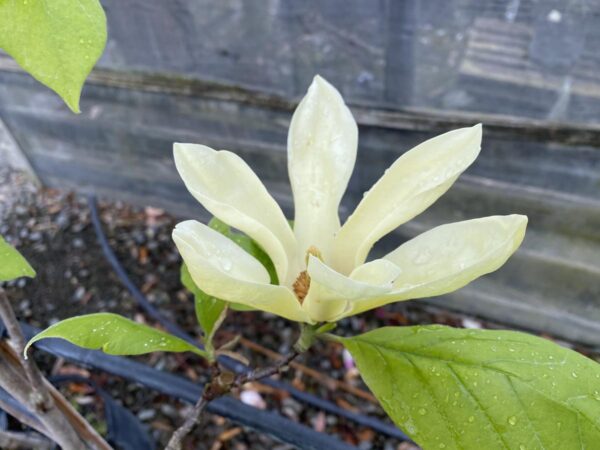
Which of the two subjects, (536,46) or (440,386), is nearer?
(440,386)

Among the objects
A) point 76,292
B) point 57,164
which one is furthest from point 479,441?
point 57,164

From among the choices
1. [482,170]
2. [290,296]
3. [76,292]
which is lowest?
[76,292]

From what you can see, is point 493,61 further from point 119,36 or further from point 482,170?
point 119,36

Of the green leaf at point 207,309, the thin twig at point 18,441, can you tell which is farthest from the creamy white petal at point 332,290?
the thin twig at point 18,441

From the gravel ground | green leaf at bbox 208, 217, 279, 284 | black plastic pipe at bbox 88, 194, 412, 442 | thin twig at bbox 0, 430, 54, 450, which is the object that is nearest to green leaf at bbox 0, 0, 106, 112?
green leaf at bbox 208, 217, 279, 284

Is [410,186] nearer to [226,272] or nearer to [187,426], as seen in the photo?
[226,272]
